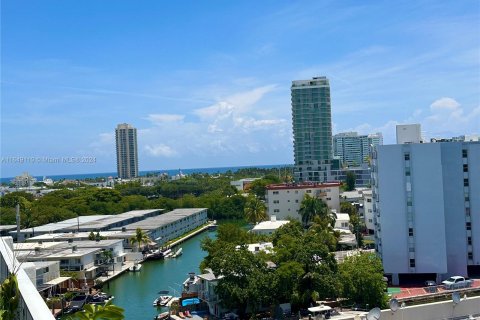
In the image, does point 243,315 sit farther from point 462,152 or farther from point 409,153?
point 462,152

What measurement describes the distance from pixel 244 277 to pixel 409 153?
29.4 ft

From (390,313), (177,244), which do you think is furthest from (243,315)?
(177,244)

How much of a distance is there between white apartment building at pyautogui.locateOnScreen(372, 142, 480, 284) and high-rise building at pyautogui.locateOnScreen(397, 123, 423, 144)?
166 cm

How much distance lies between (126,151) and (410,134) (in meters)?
115

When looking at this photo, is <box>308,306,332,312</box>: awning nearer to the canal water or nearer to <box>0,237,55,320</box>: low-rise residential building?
the canal water

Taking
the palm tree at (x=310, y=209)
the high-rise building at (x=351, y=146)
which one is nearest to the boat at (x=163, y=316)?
the palm tree at (x=310, y=209)

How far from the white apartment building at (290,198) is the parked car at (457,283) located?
21.1 metres

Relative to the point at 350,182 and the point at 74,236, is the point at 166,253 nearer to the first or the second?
the point at 74,236

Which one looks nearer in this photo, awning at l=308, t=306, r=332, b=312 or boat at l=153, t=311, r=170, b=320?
awning at l=308, t=306, r=332, b=312

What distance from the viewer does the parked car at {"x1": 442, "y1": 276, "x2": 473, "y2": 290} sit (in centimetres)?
1873

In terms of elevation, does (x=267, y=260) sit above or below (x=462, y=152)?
below

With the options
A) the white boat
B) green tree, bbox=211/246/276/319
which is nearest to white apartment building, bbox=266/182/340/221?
the white boat

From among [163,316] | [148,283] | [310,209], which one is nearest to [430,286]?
[163,316]

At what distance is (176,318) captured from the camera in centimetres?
1772
